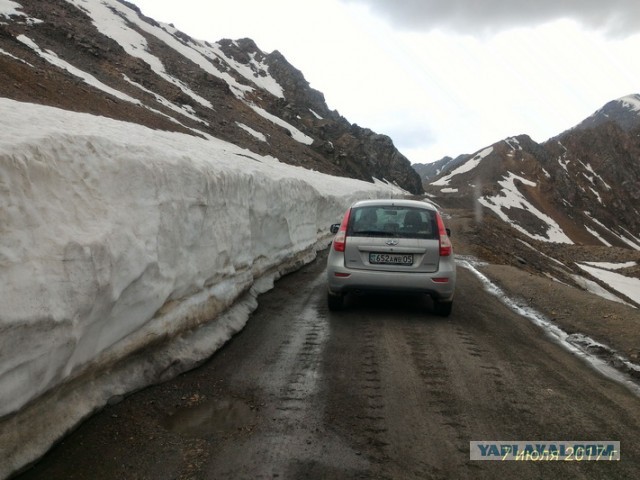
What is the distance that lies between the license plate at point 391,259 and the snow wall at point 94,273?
6.72ft

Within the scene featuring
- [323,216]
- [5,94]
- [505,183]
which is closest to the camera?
[323,216]

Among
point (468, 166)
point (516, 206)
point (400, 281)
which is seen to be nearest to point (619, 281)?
point (400, 281)

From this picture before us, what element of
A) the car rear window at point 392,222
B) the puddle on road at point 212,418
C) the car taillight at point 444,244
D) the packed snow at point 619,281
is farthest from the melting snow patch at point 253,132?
the puddle on road at point 212,418

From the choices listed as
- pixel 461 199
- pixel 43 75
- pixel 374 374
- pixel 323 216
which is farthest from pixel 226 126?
pixel 461 199

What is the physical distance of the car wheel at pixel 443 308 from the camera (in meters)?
7.12

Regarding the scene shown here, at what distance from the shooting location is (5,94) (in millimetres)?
18438

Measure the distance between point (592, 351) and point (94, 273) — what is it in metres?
6.01

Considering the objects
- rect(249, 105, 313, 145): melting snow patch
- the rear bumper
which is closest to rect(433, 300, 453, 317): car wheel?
the rear bumper

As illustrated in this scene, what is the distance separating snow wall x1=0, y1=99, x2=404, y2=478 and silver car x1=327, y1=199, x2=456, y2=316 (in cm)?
159

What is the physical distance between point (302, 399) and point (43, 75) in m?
27.0

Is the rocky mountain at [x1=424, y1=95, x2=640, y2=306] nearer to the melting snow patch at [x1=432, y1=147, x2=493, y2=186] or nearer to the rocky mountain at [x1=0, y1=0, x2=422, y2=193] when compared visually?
the melting snow patch at [x1=432, y1=147, x2=493, y2=186]

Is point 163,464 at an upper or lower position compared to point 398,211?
lower

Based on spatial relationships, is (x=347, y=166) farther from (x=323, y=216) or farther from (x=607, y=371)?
(x=607, y=371)

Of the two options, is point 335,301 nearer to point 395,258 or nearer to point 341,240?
point 341,240
